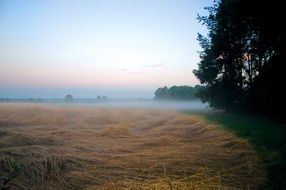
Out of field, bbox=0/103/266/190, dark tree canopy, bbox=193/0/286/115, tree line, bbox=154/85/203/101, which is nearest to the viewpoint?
field, bbox=0/103/266/190

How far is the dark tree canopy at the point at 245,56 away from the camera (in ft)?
44.0

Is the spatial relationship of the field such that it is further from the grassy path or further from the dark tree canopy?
the dark tree canopy

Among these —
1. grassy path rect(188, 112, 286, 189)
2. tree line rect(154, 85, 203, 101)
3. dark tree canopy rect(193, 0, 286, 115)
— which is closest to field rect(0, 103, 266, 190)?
grassy path rect(188, 112, 286, 189)

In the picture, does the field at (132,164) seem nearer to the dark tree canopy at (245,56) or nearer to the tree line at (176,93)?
the dark tree canopy at (245,56)

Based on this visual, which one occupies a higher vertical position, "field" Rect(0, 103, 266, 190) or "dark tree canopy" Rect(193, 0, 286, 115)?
"dark tree canopy" Rect(193, 0, 286, 115)

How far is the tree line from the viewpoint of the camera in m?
82.0

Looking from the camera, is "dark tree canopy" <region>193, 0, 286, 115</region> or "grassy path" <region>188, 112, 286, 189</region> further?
"dark tree canopy" <region>193, 0, 286, 115</region>

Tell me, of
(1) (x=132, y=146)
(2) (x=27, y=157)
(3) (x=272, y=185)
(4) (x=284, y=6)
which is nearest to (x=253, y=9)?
(4) (x=284, y=6)

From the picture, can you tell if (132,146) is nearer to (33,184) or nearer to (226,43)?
(33,184)

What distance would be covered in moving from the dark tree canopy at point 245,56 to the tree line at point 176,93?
171 ft

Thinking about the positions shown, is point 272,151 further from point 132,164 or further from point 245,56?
point 245,56

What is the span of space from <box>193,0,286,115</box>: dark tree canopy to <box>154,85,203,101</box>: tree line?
52138mm

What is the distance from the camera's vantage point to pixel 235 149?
851 cm

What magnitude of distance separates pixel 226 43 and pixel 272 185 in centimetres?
1737
